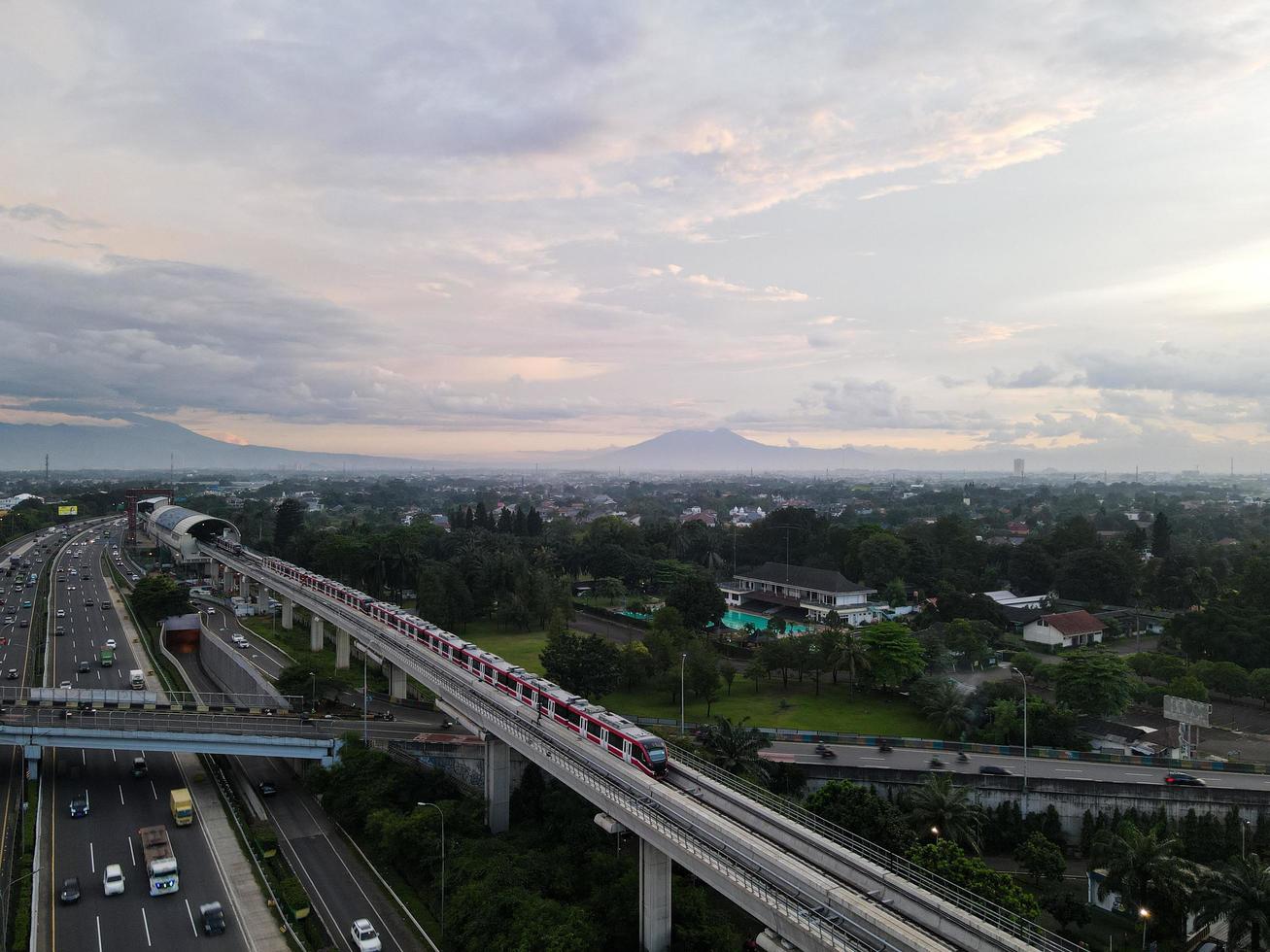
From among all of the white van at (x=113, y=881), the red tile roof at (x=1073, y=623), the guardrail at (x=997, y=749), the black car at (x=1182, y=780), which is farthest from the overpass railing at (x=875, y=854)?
the red tile roof at (x=1073, y=623)

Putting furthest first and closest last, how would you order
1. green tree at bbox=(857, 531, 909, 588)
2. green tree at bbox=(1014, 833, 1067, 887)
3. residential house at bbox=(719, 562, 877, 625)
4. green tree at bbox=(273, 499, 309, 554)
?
green tree at bbox=(273, 499, 309, 554) → green tree at bbox=(857, 531, 909, 588) → residential house at bbox=(719, 562, 877, 625) → green tree at bbox=(1014, 833, 1067, 887)

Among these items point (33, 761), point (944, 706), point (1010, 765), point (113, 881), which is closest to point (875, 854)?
point (1010, 765)

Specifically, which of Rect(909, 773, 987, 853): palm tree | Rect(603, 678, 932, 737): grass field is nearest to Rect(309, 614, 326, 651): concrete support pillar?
Rect(603, 678, 932, 737): grass field

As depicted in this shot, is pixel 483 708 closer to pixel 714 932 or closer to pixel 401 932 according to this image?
pixel 401 932

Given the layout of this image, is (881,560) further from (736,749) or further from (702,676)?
(736,749)

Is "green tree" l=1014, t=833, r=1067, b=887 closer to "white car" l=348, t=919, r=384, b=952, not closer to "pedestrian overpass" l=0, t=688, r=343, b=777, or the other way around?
"white car" l=348, t=919, r=384, b=952

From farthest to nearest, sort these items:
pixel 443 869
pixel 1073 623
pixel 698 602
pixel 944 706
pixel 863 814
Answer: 1. pixel 1073 623
2. pixel 698 602
3. pixel 944 706
4. pixel 863 814
5. pixel 443 869
